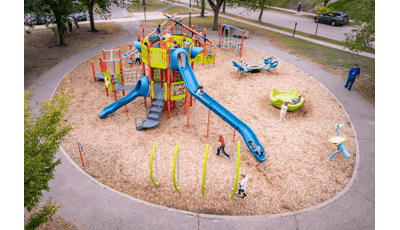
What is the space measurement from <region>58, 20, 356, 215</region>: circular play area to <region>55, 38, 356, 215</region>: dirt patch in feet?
0.13

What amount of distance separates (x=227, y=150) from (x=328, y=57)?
16782 millimetres

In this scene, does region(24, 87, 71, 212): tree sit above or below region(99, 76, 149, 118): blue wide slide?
above

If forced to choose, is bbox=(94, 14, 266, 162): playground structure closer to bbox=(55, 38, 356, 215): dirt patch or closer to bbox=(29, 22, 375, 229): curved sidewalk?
bbox=(55, 38, 356, 215): dirt patch

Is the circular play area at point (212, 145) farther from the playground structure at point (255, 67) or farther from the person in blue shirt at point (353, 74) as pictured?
the person in blue shirt at point (353, 74)

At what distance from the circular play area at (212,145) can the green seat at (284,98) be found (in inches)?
4.0

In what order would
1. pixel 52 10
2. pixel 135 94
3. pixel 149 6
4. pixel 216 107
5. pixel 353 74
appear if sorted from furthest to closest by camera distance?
pixel 149 6 → pixel 52 10 → pixel 353 74 → pixel 135 94 → pixel 216 107

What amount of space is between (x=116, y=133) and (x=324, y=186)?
9671 millimetres

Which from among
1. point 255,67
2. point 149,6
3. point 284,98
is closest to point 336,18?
point 255,67

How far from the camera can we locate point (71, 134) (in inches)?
480

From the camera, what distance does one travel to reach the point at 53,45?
2334 centimetres

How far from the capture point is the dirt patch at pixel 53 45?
742 inches

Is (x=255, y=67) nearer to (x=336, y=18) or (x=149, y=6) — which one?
(x=336, y=18)

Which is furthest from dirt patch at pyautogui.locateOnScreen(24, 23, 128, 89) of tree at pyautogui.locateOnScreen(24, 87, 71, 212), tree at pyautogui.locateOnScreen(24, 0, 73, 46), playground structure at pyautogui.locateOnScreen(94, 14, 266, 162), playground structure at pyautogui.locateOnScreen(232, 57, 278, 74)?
playground structure at pyautogui.locateOnScreen(232, 57, 278, 74)

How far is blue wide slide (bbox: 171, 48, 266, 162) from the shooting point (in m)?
11.5
